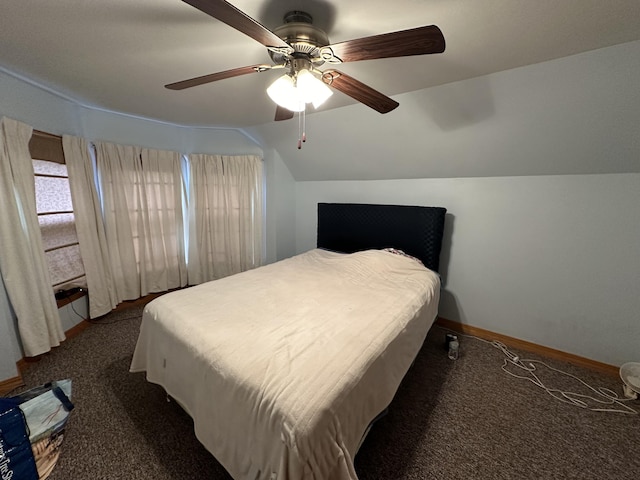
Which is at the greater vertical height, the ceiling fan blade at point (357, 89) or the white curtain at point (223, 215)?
the ceiling fan blade at point (357, 89)

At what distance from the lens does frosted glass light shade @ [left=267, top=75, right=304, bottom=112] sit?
128 centimetres

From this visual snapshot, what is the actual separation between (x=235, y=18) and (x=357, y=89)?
716 millimetres

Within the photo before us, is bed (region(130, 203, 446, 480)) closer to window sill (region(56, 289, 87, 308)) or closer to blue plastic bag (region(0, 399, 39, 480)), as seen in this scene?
blue plastic bag (region(0, 399, 39, 480))

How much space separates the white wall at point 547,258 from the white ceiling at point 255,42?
1144mm

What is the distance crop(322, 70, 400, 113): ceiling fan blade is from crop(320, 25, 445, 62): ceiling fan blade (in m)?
0.13

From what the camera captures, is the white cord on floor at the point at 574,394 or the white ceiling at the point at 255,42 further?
the white cord on floor at the point at 574,394

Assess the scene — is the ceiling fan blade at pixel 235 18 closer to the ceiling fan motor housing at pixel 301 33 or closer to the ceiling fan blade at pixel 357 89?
the ceiling fan motor housing at pixel 301 33

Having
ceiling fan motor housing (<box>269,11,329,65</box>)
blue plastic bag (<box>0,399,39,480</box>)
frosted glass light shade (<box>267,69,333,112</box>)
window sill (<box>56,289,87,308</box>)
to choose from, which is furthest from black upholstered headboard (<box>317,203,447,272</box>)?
blue plastic bag (<box>0,399,39,480</box>)

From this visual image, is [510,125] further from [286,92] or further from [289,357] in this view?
[289,357]

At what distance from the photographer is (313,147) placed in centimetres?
312

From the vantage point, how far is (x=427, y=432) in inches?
60.8

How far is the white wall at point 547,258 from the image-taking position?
1.99 m

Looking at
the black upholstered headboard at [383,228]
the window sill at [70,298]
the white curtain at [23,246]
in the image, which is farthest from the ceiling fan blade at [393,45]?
the window sill at [70,298]

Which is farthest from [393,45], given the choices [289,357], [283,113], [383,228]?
[383,228]
